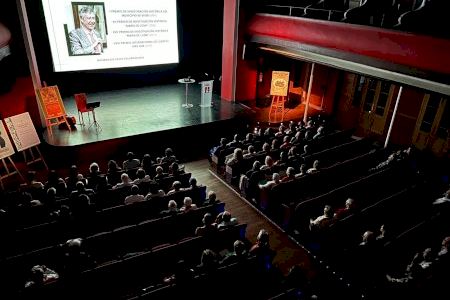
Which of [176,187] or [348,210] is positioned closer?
[348,210]

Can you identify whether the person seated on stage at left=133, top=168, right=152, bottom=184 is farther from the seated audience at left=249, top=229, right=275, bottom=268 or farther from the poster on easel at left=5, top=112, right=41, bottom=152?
the poster on easel at left=5, top=112, right=41, bottom=152

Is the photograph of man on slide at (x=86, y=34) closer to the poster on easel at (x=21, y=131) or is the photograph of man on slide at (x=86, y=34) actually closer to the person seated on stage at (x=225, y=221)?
the poster on easel at (x=21, y=131)

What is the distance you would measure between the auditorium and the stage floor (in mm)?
87

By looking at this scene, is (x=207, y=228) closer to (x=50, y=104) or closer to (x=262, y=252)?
(x=262, y=252)

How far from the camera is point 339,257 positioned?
5598 millimetres

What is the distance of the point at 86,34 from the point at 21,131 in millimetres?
4170

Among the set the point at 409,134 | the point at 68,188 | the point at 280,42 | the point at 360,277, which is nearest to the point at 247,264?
the point at 360,277

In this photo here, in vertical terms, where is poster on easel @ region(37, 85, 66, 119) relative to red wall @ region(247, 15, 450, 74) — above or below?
below

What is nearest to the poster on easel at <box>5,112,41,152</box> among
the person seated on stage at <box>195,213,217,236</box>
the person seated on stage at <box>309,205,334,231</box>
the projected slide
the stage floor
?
the stage floor

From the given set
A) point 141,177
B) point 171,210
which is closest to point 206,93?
point 141,177

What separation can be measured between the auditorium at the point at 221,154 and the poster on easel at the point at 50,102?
50 mm

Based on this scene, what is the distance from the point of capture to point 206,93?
11109 millimetres

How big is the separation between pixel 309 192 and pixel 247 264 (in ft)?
9.95

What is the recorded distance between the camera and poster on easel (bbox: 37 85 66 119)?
870 centimetres
